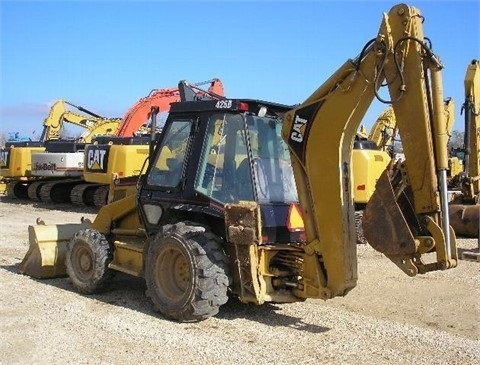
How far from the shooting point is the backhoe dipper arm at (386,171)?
4836 millimetres

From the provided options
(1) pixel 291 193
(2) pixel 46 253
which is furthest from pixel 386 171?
(2) pixel 46 253

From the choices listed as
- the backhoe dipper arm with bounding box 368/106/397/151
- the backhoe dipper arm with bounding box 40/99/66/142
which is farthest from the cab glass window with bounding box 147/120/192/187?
the backhoe dipper arm with bounding box 40/99/66/142

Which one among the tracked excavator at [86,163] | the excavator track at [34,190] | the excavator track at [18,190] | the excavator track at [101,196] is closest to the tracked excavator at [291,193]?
the tracked excavator at [86,163]

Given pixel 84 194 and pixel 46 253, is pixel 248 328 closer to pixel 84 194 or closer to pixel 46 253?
pixel 46 253

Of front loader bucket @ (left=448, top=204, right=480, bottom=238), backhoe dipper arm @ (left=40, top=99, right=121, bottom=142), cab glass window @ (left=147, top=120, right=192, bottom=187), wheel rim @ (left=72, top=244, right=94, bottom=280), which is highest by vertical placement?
backhoe dipper arm @ (left=40, top=99, right=121, bottom=142)

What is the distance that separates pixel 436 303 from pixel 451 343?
5.10 ft

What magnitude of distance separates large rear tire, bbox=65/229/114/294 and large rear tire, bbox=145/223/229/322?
3.25ft

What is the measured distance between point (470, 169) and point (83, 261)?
8567 millimetres

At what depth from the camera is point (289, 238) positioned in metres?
5.77

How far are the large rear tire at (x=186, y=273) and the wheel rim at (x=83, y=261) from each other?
3.94 feet

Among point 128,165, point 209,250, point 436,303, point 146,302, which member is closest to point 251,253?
point 209,250

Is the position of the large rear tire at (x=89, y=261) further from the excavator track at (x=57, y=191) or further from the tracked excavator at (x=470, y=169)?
the excavator track at (x=57, y=191)

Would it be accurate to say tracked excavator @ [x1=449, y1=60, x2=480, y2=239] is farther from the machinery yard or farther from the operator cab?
the operator cab

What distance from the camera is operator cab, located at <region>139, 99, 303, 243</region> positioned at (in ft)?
18.9
